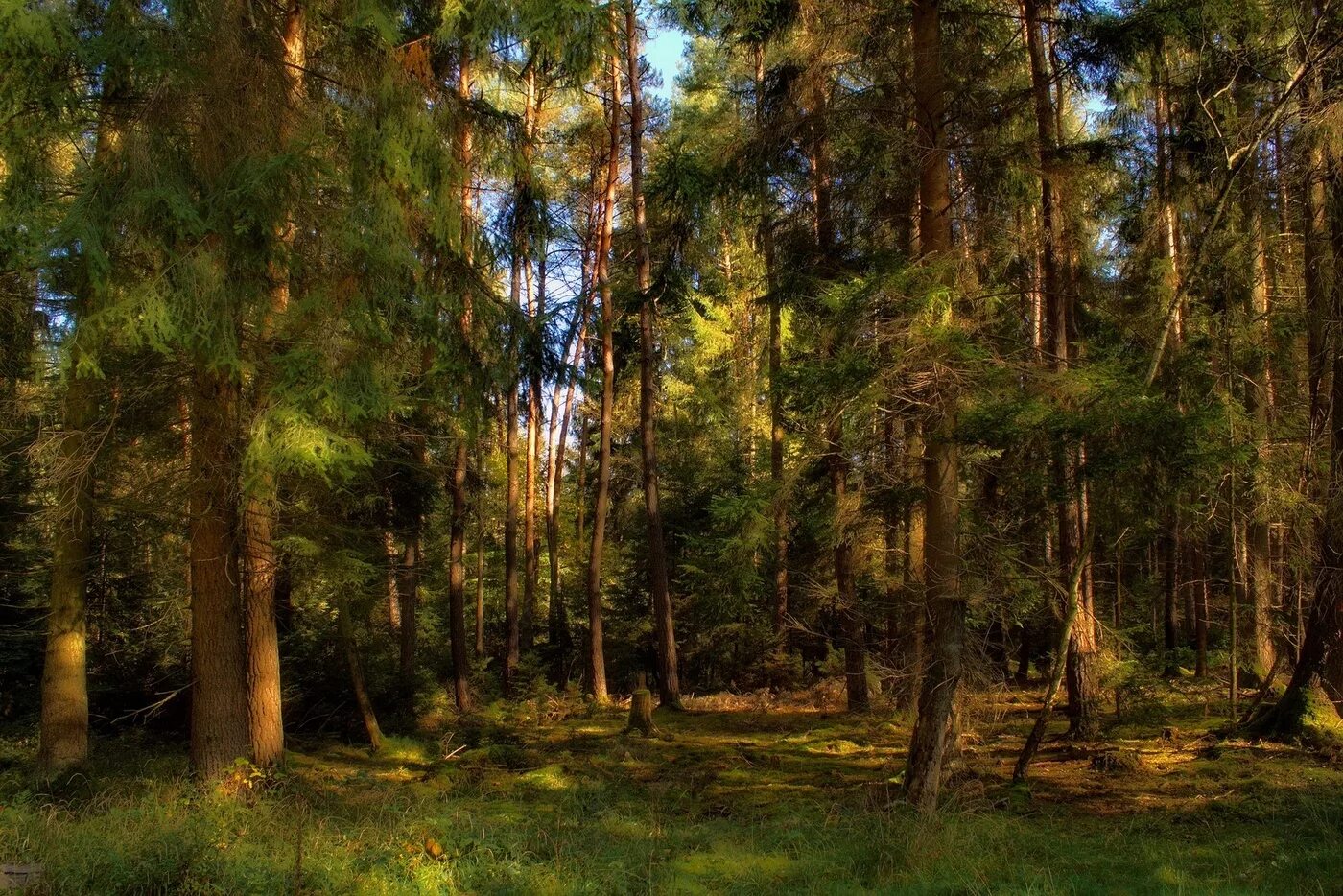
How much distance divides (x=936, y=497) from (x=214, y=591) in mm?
6901

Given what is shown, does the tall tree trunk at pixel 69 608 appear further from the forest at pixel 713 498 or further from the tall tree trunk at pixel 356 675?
the tall tree trunk at pixel 356 675

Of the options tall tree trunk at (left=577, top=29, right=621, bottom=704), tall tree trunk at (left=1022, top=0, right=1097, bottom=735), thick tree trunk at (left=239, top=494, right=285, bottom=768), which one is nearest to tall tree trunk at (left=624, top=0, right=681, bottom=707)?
tall tree trunk at (left=577, top=29, right=621, bottom=704)

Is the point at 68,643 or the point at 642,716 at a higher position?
the point at 68,643

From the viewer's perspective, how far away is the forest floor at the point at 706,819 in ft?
17.0

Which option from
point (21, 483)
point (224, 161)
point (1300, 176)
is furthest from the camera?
point (21, 483)

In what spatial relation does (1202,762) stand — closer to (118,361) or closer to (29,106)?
(118,361)

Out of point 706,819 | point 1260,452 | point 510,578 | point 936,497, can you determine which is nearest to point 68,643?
point 706,819

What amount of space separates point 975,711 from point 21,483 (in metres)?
12.5

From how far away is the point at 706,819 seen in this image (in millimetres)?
8789

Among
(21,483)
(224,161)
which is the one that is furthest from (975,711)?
(21,483)

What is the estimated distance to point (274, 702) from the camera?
864 cm

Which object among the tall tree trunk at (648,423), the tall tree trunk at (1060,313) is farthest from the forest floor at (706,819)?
the tall tree trunk at (648,423)

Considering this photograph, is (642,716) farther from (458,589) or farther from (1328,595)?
(1328,595)

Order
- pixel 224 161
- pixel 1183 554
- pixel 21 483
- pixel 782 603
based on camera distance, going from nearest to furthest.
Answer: pixel 224 161 < pixel 21 483 < pixel 782 603 < pixel 1183 554
